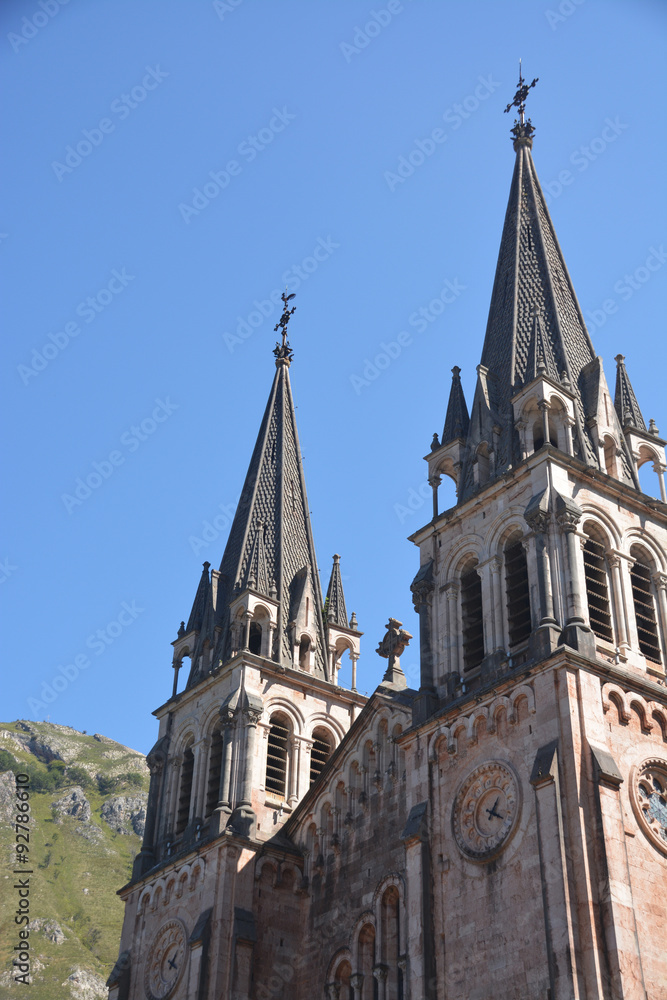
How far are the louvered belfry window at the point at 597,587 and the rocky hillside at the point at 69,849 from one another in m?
53.8

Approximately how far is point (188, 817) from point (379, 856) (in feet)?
31.2

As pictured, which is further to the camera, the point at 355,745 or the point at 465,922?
the point at 355,745

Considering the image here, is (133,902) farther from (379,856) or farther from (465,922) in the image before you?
(465,922)

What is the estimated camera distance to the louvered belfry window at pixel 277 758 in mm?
38688

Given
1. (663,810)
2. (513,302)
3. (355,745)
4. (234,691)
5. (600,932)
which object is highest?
(513,302)

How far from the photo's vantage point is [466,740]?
2902cm

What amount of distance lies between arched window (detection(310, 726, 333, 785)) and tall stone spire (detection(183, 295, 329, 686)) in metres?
2.34

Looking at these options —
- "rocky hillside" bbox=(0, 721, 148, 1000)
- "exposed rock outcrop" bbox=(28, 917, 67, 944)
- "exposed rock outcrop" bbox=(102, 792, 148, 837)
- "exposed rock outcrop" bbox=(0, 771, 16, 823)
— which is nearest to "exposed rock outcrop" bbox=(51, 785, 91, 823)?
"rocky hillside" bbox=(0, 721, 148, 1000)

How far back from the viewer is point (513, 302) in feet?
127

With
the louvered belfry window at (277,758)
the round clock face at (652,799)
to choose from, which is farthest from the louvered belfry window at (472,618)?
the louvered belfry window at (277,758)

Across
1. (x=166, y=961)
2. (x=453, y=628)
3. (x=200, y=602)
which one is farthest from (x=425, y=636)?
(x=200, y=602)

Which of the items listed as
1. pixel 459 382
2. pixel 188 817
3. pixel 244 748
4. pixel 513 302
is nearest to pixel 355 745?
pixel 244 748

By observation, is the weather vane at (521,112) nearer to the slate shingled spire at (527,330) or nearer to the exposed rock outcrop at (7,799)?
the slate shingled spire at (527,330)

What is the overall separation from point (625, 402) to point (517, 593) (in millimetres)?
8666
